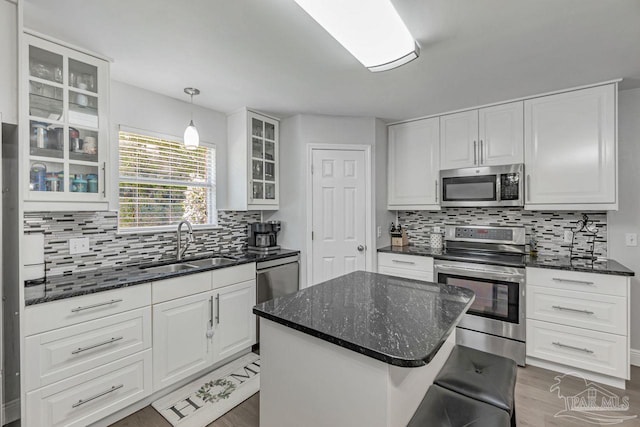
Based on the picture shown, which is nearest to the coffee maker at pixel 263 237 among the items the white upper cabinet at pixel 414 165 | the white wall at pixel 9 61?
the white upper cabinet at pixel 414 165

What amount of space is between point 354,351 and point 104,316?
1662mm

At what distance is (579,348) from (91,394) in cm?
355

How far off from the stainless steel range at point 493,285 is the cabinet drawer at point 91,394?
268cm

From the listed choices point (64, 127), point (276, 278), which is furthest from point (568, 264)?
point (64, 127)

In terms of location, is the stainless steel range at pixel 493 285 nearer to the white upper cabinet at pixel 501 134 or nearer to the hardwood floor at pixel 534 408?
the hardwood floor at pixel 534 408

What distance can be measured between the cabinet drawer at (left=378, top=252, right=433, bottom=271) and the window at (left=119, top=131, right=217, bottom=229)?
1923 millimetres

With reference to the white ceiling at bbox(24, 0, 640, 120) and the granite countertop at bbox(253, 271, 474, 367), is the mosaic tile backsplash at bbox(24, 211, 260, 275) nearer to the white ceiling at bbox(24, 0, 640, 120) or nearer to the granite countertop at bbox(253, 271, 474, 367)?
the white ceiling at bbox(24, 0, 640, 120)

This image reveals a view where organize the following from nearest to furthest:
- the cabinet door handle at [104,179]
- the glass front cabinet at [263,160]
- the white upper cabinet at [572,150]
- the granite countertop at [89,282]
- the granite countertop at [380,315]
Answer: the granite countertop at [380,315] → the granite countertop at [89,282] → the cabinet door handle at [104,179] → the white upper cabinet at [572,150] → the glass front cabinet at [263,160]

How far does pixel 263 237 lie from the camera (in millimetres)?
3348

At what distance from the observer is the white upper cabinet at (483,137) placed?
9.58ft

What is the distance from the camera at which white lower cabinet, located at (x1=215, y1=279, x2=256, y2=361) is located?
2578 mm

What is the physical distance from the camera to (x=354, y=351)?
115 centimetres

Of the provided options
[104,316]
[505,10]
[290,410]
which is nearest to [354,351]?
[290,410]

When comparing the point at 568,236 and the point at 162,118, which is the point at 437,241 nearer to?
the point at 568,236
